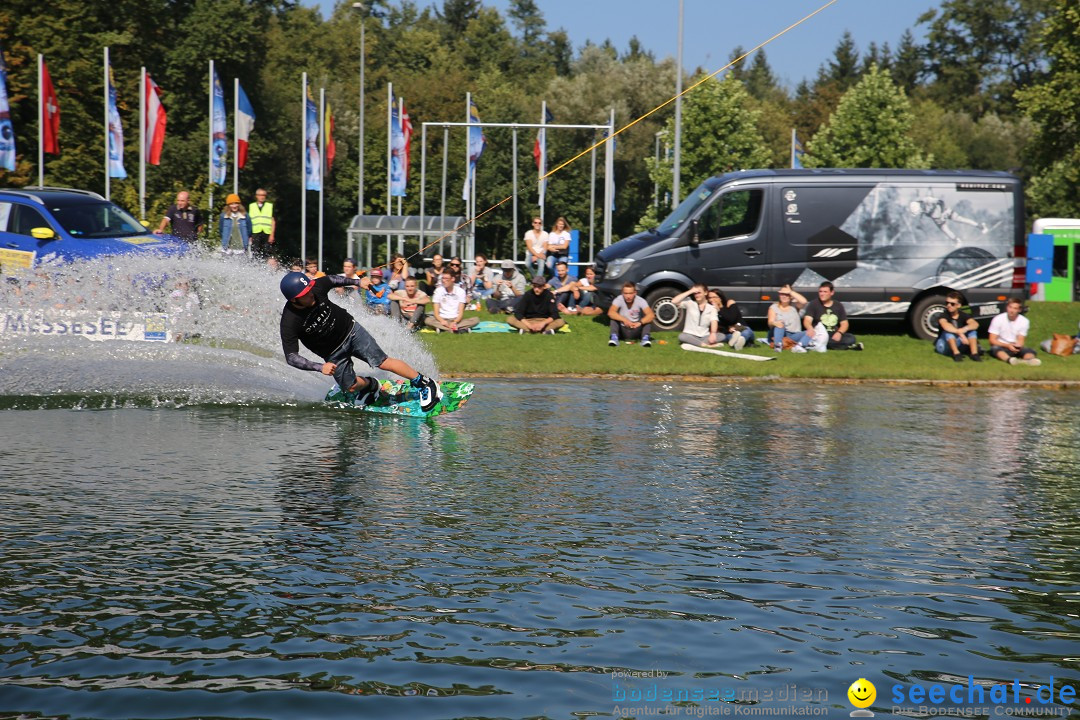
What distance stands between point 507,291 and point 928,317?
8.86m

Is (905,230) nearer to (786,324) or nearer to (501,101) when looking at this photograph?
(786,324)

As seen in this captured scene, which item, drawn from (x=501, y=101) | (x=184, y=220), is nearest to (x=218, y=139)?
(x=184, y=220)

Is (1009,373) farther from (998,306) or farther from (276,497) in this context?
(276,497)

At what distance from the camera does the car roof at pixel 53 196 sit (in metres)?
20.0

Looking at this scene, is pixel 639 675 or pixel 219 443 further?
pixel 219 443

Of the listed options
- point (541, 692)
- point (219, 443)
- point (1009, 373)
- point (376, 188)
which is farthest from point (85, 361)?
point (376, 188)

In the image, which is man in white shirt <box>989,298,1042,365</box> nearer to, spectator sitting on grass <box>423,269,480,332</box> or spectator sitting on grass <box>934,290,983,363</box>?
spectator sitting on grass <box>934,290,983,363</box>

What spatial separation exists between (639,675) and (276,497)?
4.64 meters

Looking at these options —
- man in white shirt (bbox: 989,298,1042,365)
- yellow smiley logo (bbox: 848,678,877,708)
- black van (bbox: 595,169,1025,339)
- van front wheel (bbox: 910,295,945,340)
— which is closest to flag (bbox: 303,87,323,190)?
black van (bbox: 595,169,1025,339)

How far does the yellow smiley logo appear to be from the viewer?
5.54 m

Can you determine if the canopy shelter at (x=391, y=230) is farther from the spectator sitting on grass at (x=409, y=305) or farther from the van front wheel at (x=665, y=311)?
the van front wheel at (x=665, y=311)

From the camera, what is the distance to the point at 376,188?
8306 centimetres

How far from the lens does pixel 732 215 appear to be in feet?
78.6

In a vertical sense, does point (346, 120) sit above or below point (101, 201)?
above
